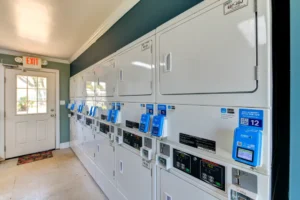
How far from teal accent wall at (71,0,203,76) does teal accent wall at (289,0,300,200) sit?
A: 2.15 ft

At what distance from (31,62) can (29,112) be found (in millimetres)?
1244

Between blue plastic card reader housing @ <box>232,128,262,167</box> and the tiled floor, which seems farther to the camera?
the tiled floor

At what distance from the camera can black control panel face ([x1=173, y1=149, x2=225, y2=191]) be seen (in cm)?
81

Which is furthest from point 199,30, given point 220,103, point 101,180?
point 101,180

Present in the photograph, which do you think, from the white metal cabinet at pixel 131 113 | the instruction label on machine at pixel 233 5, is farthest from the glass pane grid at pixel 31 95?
the instruction label on machine at pixel 233 5

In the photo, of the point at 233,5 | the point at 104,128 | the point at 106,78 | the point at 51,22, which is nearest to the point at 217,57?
the point at 233,5

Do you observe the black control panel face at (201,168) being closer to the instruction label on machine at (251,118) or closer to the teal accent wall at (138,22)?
the instruction label on machine at (251,118)

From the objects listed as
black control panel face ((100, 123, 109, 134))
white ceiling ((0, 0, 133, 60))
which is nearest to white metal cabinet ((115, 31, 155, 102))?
black control panel face ((100, 123, 109, 134))

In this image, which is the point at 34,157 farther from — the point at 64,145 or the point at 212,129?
the point at 212,129

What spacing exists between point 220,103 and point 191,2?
83 centimetres

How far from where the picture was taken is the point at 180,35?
102cm

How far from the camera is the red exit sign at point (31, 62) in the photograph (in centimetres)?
376

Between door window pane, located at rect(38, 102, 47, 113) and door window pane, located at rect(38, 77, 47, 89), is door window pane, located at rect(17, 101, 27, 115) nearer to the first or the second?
door window pane, located at rect(38, 102, 47, 113)

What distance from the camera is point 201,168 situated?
0.90 m
